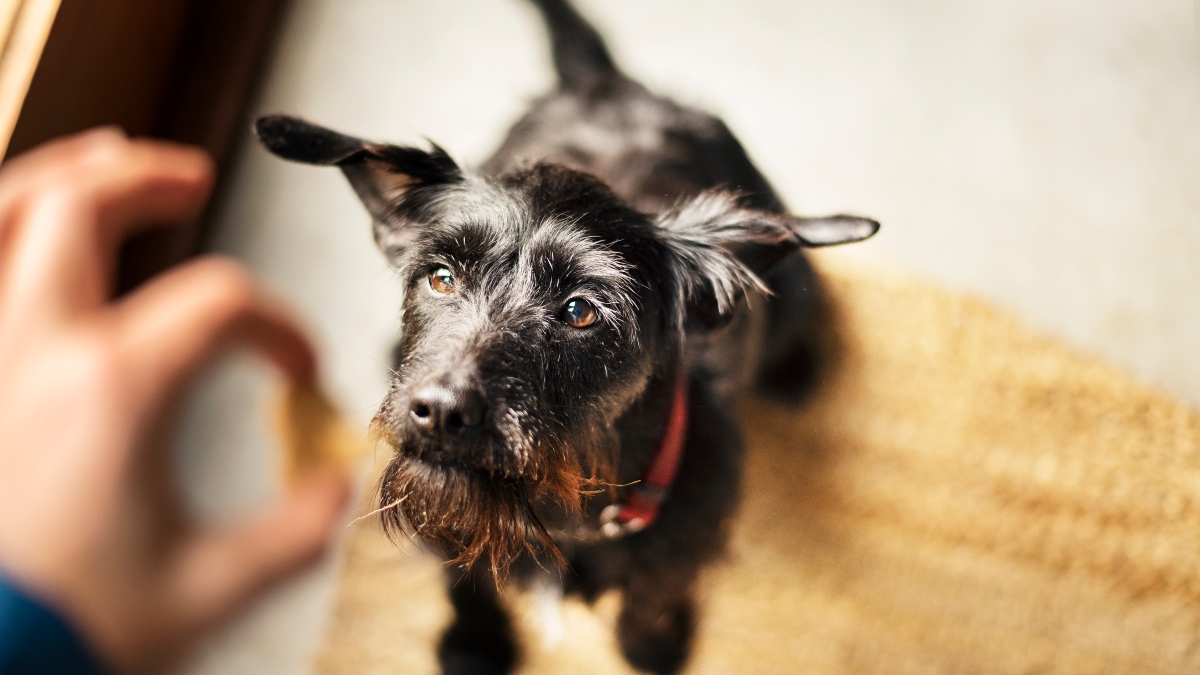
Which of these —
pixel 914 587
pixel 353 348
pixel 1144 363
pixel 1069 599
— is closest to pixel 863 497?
pixel 914 587

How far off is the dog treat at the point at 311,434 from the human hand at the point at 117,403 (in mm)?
38

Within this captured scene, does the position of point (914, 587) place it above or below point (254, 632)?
above

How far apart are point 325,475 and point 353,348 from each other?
0.28 meters

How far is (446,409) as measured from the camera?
76 centimetres

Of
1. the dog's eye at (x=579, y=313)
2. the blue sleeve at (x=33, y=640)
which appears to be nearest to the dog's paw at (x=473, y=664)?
the blue sleeve at (x=33, y=640)

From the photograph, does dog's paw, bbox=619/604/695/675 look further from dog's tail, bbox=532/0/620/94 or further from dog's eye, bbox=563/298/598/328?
dog's tail, bbox=532/0/620/94

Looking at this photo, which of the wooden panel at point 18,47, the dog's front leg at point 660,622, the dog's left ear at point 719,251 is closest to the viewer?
the dog's left ear at point 719,251

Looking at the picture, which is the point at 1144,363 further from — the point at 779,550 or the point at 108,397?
the point at 108,397

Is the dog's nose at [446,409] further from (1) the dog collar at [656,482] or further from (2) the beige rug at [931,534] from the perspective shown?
(2) the beige rug at [931,534]

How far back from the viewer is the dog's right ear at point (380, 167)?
2.82 ft

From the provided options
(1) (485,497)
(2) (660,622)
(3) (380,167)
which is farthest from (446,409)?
(2) (660,622)

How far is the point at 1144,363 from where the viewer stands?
56.0 inches

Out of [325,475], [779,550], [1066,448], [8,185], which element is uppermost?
[8,185]

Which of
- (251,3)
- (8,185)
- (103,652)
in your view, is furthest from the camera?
(251,3)
